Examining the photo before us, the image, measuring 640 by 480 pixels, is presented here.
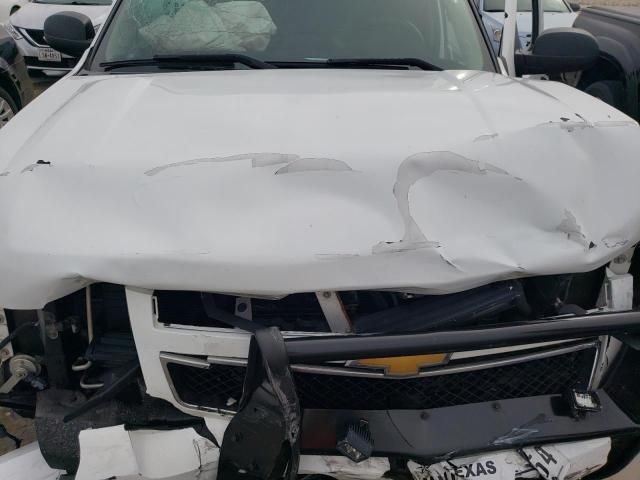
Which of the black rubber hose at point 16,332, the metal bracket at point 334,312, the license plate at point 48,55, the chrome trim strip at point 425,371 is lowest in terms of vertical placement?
the license plate at point 48,55

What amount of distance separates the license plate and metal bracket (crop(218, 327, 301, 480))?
307 inches

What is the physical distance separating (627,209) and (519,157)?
37cm

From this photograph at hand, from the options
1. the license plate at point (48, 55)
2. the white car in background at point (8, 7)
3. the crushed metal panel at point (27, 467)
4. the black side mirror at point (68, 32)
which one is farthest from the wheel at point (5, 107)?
the white car in background at point (8, 7)

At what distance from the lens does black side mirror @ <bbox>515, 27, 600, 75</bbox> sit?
3.00m

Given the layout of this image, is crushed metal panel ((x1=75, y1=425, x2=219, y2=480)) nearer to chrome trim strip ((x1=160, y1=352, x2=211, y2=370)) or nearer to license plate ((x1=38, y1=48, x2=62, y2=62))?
chrome trim strip ((x1=160, y1=352, x2=211, y2=370))

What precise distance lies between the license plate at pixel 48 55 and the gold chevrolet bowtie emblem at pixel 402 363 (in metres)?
7.79

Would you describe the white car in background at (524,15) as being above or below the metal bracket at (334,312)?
below

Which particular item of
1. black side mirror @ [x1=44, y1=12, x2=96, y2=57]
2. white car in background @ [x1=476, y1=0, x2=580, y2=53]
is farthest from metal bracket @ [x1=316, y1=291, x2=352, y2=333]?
white car in background @ [x1=476, y1=0, x2=580, y2=53]

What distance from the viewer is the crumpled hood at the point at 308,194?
162cm

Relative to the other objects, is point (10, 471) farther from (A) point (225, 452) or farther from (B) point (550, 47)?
(B) point (550, 47)

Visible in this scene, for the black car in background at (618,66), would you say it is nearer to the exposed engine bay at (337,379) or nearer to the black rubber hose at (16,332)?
the exposed engine bay at (337,379)

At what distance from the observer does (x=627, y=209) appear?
1.94 meters

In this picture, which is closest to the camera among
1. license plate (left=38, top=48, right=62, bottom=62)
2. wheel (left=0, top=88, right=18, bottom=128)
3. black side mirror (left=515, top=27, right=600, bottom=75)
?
black side mirror (left=515, top=27, right=600, bottom=75)

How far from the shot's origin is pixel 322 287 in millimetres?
1613
